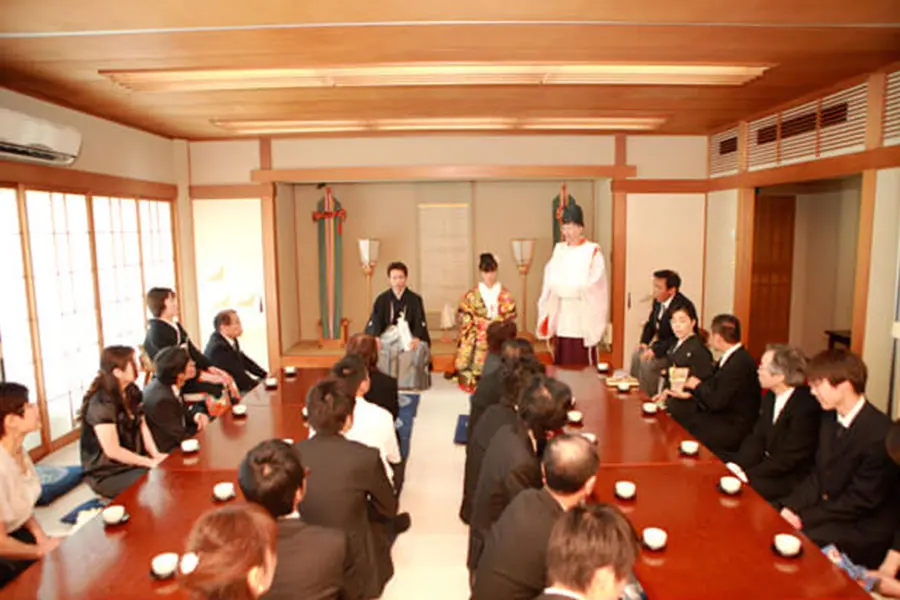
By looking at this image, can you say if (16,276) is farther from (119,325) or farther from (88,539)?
(88,539)

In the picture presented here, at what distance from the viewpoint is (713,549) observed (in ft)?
6.51

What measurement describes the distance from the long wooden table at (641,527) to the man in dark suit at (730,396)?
64cm

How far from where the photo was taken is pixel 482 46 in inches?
135

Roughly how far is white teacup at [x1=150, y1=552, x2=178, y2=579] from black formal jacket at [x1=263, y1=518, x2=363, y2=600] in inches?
13.8

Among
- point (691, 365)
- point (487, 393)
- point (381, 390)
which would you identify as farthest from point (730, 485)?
point (381, 390)

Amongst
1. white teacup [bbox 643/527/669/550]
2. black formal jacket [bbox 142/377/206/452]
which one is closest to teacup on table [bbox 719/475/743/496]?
white teacup [bbox 643/527/669/550]

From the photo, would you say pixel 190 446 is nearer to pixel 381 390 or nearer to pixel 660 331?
pixel 381 390

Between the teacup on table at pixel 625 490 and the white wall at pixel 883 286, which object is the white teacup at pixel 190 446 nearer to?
the teacup on table at pixel 625 490

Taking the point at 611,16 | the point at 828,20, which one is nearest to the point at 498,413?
the point at 611,16

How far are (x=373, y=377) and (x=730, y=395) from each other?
2.12 metres

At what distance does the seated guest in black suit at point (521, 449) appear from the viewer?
2.38 metres

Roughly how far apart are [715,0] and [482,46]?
3.90ft

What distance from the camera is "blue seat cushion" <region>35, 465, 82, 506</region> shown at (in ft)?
12.8

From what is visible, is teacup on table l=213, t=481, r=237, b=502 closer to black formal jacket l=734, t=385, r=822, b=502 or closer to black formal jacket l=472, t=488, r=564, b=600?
black formal jacket l=472, t=488, r=564, b=600
